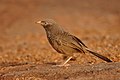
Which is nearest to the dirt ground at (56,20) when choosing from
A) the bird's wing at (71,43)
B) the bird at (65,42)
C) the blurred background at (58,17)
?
the blurred background at (58,17)

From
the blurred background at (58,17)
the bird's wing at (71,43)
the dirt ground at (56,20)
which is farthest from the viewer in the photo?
the blurred background at (58,17)

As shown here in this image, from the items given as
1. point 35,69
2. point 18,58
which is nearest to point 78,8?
point 18,58

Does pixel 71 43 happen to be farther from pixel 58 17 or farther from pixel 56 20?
pixel 58 17

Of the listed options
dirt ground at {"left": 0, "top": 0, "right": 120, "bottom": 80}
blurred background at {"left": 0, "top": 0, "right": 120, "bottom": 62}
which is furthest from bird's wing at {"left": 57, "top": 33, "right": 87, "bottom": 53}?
blurred background at {"left": 0, "top": 0, "right": 120, "bottom": 62}

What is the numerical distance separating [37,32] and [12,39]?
178 cm

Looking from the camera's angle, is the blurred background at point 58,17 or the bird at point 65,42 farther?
the blurred background at point 58,17

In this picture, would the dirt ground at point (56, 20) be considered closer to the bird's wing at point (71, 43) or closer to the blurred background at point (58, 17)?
the blurred background at point (58, 17)

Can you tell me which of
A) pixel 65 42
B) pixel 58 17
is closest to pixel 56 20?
pixel 58 17

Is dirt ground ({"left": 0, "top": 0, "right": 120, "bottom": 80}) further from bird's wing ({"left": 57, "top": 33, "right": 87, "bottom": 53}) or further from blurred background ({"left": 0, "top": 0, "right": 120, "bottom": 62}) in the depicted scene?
bird's wing ({"left": 57, "top": 33, "right": 87, "bottom": 53})

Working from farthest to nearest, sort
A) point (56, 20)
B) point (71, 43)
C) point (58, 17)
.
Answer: point (58, 17)
point (56, 20)
point (71, 43)

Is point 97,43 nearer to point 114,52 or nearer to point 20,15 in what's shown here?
point 114,52

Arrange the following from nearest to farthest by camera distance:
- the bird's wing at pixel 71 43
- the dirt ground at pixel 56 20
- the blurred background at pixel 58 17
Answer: the bird's wing at pixel 71 43 < the dirt ground at pixel 56 20 < the blurred background at pixel 58 17

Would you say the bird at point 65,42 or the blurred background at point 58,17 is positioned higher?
the blurred background at point 58,17

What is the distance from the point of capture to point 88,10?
26031mm
